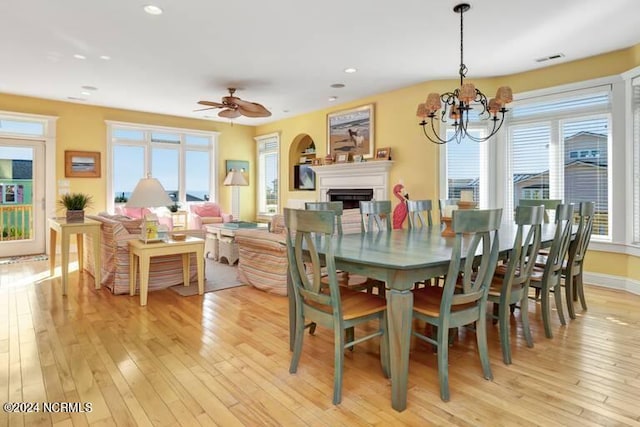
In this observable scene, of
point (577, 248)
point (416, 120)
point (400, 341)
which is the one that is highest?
point (416, 120)

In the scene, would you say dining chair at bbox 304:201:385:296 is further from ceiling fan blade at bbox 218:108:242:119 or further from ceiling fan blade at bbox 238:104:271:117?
ceiling fan blade at bbox 218:108:242:119

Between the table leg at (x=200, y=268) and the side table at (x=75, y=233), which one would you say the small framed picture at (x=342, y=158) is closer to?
the table leg at (x=200, y=268)

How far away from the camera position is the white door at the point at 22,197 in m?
6.45

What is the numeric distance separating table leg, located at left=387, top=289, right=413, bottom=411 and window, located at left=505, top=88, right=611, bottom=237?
4045 millimetres

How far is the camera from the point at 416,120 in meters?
5.77

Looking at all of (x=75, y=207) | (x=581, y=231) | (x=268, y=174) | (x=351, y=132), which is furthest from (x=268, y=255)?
(x=268, y=174)

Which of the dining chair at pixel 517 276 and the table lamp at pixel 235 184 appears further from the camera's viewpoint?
the table lamp at pixel 235 184

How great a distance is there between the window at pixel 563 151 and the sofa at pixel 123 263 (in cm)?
452

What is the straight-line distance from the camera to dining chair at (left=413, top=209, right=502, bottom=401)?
200 cm

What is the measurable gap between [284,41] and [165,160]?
500cm

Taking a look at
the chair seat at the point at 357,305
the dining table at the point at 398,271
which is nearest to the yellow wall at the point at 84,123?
the dining table at the point at 398,271

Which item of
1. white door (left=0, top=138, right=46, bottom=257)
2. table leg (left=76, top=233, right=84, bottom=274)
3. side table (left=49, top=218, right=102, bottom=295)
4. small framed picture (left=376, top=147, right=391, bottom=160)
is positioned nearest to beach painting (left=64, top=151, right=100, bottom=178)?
white door (left=0, top=138, right=46, bottom=257)

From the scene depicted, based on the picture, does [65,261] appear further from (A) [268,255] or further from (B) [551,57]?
(B) [551,57]

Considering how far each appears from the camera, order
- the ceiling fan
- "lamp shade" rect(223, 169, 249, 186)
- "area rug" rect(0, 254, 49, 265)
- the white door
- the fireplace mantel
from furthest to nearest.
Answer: "lamp shade" rect(223, 169, 249, 186) → the white door → the fireplace mantel → "area rug" rect(0, 254, 49, 265) → the ceiling fan
